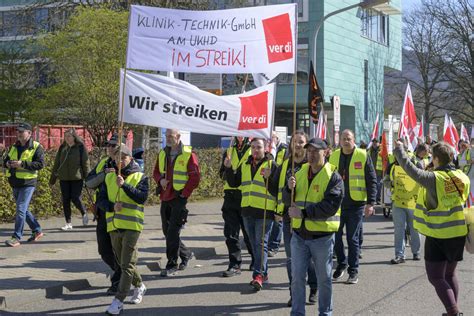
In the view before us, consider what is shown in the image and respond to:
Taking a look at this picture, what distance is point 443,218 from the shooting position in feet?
21.0

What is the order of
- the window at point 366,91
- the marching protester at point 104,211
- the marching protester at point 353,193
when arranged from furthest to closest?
the window at point 366,91 < the marching protester at point 353,193 < the marching protester at point 104,211

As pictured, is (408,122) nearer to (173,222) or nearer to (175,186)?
(175,186)

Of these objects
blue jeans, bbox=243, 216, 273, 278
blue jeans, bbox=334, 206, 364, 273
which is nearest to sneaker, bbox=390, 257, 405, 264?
blue jeans, bbox=334, 206, 364, 273

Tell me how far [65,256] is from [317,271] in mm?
4945

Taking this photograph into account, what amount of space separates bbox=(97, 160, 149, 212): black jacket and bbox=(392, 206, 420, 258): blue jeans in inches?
179

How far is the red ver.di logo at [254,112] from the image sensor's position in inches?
318

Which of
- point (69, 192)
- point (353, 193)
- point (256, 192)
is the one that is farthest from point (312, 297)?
point (69, 192)

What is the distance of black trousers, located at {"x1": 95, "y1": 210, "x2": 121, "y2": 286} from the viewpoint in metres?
7.84

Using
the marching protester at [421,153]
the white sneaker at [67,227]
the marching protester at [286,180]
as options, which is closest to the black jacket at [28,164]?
the white sneaker at [67,227]

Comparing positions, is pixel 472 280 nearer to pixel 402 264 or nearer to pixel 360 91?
pixel 402 264

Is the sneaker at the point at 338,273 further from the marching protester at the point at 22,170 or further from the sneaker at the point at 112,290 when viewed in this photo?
the marching protester at the point at 22,170

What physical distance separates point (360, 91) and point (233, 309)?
3880cm

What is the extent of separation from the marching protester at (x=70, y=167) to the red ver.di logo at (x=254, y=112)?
4.90m

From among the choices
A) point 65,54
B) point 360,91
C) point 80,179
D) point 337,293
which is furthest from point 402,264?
point 360,91
